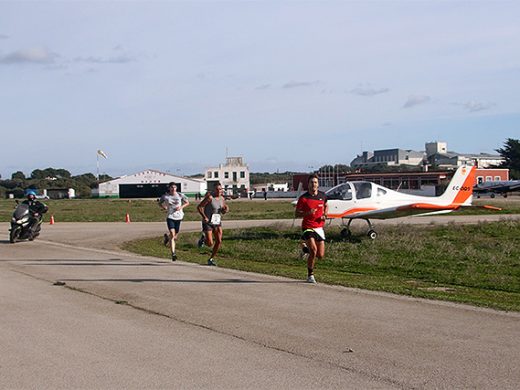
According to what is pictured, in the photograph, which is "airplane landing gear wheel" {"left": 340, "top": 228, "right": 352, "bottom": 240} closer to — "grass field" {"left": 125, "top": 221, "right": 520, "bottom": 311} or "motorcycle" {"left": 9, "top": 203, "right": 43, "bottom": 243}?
"grass field" {"left": 125, "top": 221, "right": 520, "bottom": 311}

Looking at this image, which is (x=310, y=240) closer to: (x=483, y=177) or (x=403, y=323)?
(x=403, y=323)

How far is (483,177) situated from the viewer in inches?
3912

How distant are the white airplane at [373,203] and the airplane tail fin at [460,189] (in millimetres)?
38

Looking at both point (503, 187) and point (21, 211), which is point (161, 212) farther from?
point (503, 187)

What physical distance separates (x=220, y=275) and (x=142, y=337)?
5.88 metres

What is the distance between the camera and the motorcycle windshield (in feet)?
78.1

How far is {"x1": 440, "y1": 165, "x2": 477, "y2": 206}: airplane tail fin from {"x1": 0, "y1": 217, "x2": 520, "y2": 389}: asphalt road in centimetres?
1527

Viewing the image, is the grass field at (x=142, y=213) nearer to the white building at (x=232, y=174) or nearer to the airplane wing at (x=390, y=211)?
the airplane wing at (x=390, y=211)

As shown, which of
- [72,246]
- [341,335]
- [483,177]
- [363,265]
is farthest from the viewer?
[483,177]

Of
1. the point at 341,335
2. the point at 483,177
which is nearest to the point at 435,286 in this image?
the point at 341,335

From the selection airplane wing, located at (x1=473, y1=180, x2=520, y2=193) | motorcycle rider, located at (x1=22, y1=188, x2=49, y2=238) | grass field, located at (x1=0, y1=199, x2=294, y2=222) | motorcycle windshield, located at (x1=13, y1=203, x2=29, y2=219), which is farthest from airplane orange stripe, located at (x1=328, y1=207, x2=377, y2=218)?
airplane wing, located at (x1=473, y1=180, x2=520, y2=193)

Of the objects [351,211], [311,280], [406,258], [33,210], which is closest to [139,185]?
[33,210]

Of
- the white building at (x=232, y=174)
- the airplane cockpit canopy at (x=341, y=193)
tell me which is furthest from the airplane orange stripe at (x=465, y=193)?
the white building at (x=232, y=174)

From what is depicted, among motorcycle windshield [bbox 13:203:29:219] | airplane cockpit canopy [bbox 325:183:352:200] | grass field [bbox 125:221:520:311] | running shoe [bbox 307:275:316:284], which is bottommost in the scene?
grass field [bbox 125:221:520:311]
